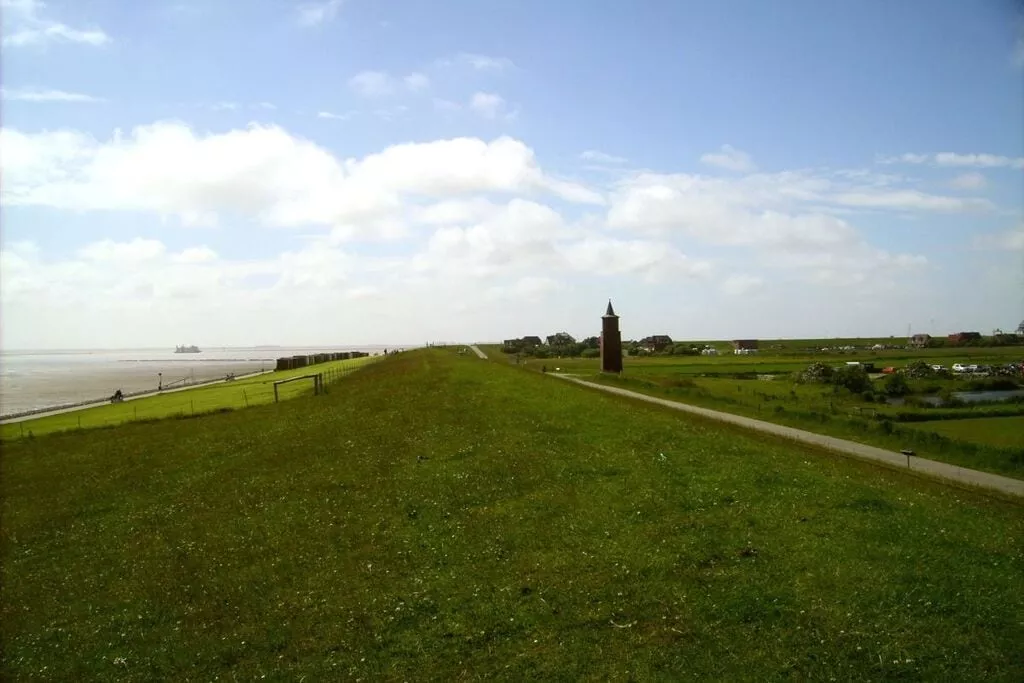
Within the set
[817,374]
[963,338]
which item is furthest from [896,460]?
[963,338]

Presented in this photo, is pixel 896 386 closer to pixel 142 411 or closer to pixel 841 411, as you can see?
pixel 841 411

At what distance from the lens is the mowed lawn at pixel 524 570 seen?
9.00m

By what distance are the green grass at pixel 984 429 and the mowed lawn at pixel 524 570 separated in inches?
679

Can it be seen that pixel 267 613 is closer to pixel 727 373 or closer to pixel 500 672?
pixel 500 672

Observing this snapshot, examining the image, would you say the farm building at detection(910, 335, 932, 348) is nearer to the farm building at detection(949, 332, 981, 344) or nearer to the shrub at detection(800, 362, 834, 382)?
the farm building at detection(949, 332, 981, 344)

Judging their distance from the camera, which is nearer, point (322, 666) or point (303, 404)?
point (322, 666)

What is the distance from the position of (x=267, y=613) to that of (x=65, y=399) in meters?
86.6

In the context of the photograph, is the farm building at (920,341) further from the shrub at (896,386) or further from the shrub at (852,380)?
the shrub at (896,386)

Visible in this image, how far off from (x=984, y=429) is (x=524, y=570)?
37276mm

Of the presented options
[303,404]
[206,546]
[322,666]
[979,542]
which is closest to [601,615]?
[322,666]

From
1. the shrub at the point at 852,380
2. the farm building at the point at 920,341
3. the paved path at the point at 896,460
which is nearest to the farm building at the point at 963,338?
the farm building at the point at 920,341

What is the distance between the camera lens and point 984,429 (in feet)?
123

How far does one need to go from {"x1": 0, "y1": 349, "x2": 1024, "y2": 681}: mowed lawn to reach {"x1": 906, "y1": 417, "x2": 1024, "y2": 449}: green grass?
1725 centimetres

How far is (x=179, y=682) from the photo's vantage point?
9219 millimetres
